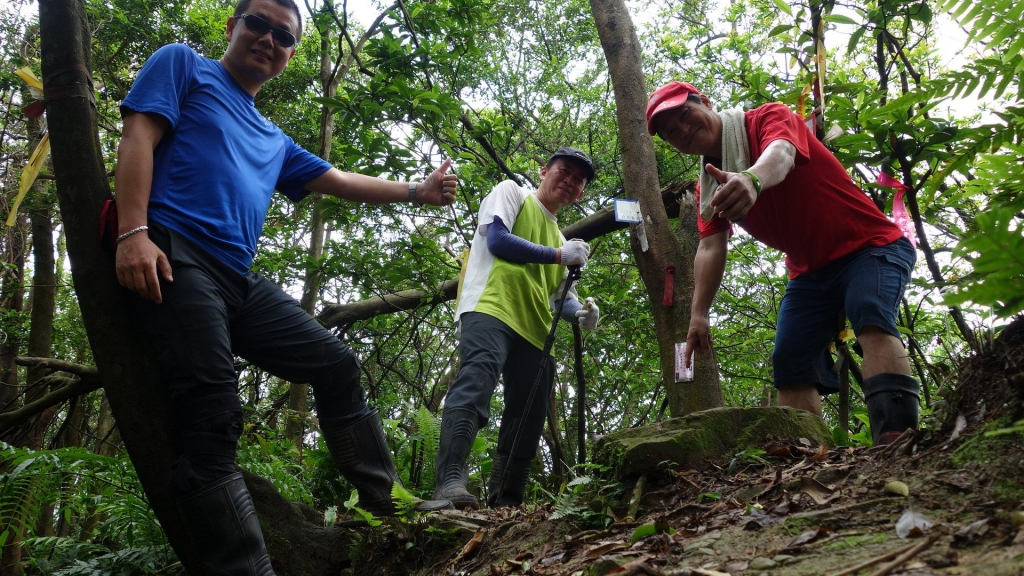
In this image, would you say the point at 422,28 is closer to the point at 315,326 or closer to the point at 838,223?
the point at 315,326

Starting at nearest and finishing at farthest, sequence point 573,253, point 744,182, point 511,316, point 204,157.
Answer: point 744,182 < point 204,157 < point 511,316 < point 573,253

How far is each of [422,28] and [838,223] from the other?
3.87 metres

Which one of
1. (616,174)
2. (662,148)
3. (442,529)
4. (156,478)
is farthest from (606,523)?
(616,174)

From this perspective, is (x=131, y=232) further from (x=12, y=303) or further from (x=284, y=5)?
(x=12, y=303)

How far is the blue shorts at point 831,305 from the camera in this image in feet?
9.36

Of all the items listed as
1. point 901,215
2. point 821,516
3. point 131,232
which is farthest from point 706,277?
point 131,232

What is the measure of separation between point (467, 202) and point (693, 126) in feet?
9.11

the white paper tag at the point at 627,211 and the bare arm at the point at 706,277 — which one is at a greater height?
the white paper tag at the point at 627,211

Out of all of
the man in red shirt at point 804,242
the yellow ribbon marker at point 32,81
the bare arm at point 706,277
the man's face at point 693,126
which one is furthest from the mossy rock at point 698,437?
the yellow ribbon marker at point 32,81

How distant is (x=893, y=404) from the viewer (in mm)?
2695

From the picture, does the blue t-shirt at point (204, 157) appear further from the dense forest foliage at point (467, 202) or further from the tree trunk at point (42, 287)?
the tree trunk at point (42, 287)

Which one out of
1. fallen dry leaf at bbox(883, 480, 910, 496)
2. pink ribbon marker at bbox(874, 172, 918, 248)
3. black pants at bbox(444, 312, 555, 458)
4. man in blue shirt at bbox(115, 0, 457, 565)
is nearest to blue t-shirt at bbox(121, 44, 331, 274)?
man in blue shirt at bbox(115, 0, 457, 565)

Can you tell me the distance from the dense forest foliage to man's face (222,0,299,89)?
2.64 feet

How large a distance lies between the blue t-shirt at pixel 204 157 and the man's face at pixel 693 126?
74.6 inches
